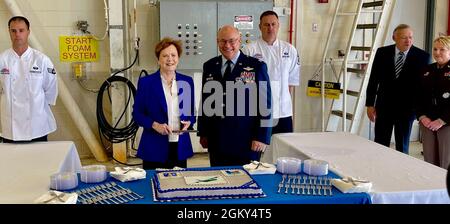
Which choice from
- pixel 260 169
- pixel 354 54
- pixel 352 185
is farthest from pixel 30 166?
pixel 354 54

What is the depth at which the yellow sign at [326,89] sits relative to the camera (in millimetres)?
5492

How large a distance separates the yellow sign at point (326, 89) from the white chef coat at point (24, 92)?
309 cm

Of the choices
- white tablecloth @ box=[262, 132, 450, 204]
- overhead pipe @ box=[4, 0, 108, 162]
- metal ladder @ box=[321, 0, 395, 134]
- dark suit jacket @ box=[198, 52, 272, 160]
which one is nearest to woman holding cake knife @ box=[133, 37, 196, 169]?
dark suit jacket @ box=[198, 52, 272, 160]

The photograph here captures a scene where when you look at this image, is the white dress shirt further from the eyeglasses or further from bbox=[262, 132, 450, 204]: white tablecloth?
bbox=[262, 132, 450, 204]: white tablecloth

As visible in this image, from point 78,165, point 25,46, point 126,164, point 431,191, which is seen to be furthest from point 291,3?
point 431,191

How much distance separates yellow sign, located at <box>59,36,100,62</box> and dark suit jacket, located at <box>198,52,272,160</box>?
2.65 m

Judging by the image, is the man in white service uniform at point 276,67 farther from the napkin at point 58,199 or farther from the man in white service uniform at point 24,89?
the napkin at point 58,199

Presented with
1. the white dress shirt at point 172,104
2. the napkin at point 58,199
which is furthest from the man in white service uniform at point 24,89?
the napkin at point 58,199

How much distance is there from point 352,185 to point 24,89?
286 centimetres

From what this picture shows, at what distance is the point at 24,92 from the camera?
3787mm

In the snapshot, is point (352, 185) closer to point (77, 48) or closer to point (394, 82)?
point (394, 82)

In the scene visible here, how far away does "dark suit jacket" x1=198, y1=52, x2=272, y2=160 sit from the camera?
115 inches

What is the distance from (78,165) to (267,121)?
4.23ft

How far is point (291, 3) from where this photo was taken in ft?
18.2
